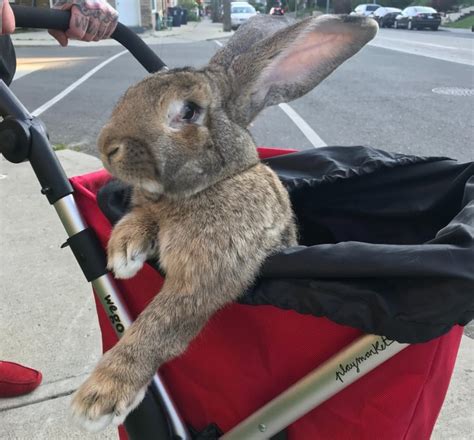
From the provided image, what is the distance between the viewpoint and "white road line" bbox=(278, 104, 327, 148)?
20.8ft

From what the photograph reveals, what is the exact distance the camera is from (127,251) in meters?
1.42

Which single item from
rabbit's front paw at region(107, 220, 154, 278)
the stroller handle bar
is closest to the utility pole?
the stroller handle bar

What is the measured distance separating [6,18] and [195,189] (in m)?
0.74

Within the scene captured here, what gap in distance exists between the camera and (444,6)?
158 feet

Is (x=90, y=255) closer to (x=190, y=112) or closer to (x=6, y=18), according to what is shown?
(x=190, y=112)

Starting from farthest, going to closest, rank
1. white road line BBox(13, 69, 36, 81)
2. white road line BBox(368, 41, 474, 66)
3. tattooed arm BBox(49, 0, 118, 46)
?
1. white road line BBox(368, 41, 474, 66)
2. white road line BBox(13, 69, 36, 81)
3. tattooed arm BBox(49, 0, 118, 46)

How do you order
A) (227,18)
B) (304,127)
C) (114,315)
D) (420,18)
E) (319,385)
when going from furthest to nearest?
(420,18) → (227,18) → (304,127) → (114,315) → (319,385)

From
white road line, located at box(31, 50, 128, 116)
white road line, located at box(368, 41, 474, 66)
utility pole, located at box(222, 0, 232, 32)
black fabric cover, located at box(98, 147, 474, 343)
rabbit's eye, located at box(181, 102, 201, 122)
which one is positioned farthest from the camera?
utility pole, located at box(222, 0, 232, 32)

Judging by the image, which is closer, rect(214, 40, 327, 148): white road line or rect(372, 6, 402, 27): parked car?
rect(214, 40, 327, 148): white road line

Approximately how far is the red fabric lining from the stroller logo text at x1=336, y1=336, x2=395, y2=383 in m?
0.06

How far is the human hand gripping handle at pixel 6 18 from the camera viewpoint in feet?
5.28

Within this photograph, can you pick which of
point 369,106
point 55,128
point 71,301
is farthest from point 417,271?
point 369,106

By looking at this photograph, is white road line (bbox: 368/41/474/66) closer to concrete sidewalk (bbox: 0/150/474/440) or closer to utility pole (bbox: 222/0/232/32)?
concrete sidewalk (bbox: 0/150/474/440)

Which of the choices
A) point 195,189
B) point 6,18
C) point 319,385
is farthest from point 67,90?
point 319,385
